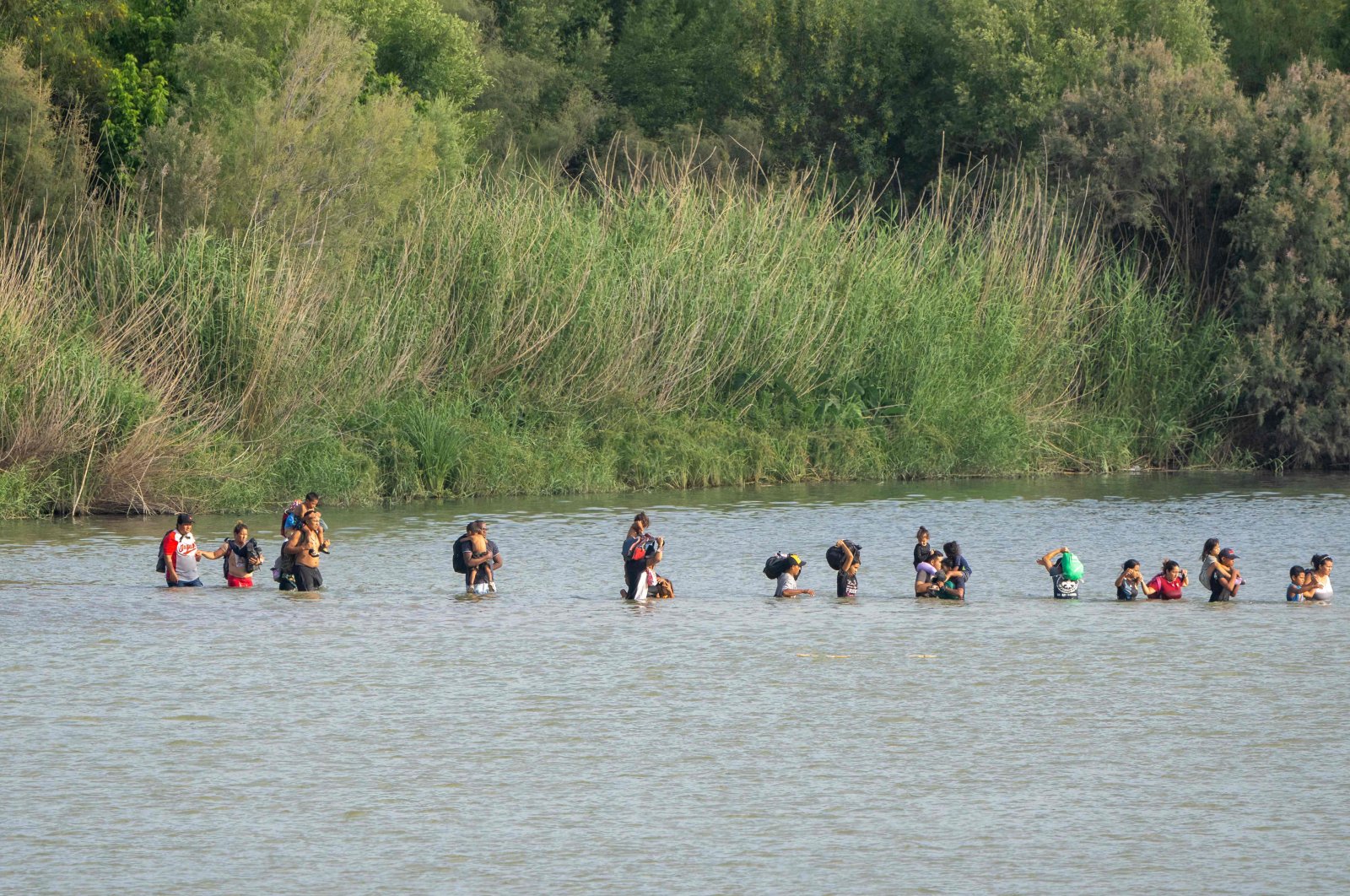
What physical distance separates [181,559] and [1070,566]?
9722 mm

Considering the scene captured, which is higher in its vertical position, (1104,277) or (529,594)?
(1104,277)

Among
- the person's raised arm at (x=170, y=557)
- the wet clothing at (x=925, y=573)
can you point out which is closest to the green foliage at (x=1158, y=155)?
the wet clothing at (x=925, y=573)

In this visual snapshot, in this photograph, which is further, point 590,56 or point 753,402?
point 590,56

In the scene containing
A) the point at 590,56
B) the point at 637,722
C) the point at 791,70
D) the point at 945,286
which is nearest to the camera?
the point at 637,722

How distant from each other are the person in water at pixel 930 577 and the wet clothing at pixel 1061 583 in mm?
1231

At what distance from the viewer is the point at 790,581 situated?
73.4 feet

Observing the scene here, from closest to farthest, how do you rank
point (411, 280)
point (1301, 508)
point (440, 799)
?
point (440, 799)
point (1301, 508)
point (411, 280)

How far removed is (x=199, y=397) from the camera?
99.8ft

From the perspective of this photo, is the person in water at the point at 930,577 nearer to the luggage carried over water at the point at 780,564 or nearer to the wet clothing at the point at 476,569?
the luggage carried over water at the point at 780,564

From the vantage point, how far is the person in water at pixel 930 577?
22234mm

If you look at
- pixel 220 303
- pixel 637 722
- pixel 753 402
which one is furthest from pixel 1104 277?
pixel 637 722

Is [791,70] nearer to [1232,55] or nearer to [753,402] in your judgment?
[1232,55]

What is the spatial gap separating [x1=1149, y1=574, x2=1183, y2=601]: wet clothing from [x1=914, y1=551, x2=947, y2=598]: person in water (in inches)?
91.5

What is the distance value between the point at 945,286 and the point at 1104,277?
361 cm
